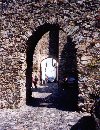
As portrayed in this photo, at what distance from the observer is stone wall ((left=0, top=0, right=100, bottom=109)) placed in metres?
8.13

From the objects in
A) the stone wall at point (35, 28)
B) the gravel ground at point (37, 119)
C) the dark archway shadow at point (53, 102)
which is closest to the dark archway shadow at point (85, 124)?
the gravel ground at point (37, 119)

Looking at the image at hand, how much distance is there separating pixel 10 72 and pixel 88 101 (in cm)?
273

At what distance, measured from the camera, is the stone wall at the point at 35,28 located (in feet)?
26.7

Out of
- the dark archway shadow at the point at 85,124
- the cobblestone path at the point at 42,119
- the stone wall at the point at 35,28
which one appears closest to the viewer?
the dark archway shadow at the point at 85,124

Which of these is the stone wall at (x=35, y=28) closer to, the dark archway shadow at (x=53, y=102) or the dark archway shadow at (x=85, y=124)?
the dark archway shadow at (x=53, y=102)

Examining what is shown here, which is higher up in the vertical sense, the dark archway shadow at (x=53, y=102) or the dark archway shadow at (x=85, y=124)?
the dark archway shadow at (x=53, y=102)

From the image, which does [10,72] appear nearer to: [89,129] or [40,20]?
[40,20]

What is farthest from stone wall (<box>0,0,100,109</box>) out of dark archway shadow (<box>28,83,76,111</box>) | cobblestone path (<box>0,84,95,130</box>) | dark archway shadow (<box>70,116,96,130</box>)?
dark archway shadow (<box>70,116,96,130</box>)

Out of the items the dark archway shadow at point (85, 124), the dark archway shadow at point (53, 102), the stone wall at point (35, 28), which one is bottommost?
the dark archway shadow at point (85, 124)

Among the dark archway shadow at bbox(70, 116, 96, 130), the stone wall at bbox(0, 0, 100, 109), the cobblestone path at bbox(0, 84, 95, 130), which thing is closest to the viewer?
the dark archway shadow at bbox(70, 116, 96, 130)

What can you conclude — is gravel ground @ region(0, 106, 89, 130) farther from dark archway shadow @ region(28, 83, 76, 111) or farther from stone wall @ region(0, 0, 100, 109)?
stone wall @ region(0, 0, 100, 109)

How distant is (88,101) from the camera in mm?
8094

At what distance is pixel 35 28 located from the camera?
8758 mm

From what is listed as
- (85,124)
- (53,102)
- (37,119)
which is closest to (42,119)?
(37,119)
